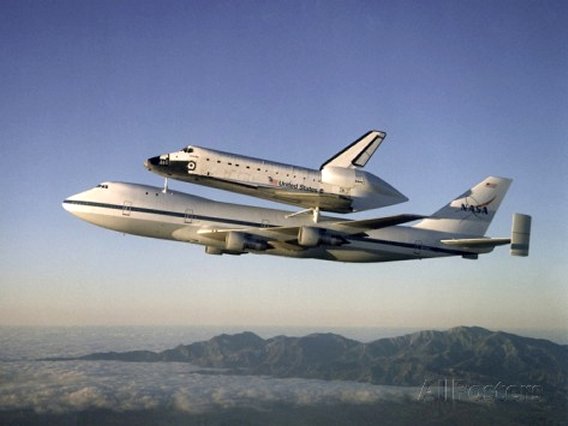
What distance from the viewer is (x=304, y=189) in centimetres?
4278

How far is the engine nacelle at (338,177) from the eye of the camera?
42938 millimetres

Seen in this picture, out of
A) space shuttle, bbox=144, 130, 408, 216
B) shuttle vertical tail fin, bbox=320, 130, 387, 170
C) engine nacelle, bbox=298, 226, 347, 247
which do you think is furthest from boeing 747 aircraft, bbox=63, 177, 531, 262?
shuttle vertical tail fin, bbox=320, 130, 387, 170

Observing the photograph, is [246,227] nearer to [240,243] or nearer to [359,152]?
[240,243]

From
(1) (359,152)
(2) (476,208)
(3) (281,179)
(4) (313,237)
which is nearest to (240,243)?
(4) (313,237)

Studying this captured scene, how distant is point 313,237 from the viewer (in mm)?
48312

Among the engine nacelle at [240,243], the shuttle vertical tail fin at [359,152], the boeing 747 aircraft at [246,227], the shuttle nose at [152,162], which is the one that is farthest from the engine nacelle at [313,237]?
the shuttle nose at [152,162]

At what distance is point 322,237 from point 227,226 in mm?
8122

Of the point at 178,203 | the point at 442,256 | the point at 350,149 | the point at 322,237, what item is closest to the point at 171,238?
the point at 178,203

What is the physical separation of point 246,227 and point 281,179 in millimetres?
9166

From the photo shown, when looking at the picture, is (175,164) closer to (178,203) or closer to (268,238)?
(178,203)

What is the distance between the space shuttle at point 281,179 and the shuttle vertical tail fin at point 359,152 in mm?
1581

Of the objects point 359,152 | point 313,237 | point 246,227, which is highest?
point 359,152

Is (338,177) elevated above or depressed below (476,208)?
below

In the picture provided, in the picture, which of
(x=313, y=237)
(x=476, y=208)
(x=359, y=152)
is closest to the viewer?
(x=359, y=152)
